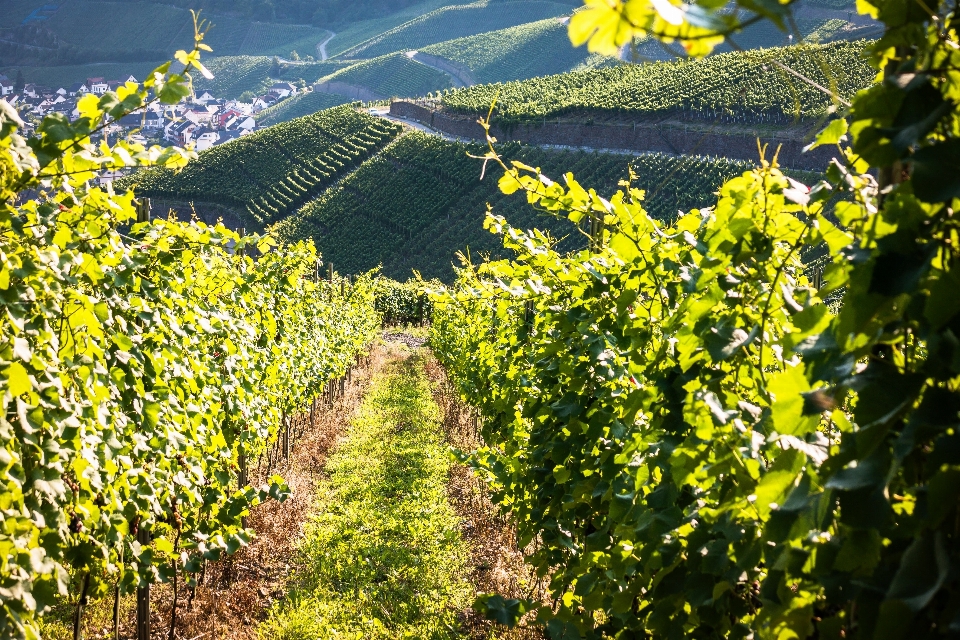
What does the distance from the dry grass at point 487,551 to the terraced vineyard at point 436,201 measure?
Answer: 29.9 m

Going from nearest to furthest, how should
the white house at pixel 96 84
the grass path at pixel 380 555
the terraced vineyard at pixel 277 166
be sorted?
the grass path at pixel 380 555 < the terraced vineyard at pixel 277 166 < the white house at pixel 96 84

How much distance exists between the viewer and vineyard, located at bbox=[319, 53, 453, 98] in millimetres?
113750

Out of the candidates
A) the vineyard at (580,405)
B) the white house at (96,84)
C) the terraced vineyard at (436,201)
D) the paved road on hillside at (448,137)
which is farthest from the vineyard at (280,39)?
the vineyard at (580,405)

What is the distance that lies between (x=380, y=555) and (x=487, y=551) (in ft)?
→ 2.56

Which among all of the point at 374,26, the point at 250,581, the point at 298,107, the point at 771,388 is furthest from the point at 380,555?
the point at 374,26

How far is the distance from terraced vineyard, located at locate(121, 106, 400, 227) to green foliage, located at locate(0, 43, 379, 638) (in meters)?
52.4

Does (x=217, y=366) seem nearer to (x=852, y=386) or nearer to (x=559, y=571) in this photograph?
(x=559, y=571)

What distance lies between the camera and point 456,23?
474ft

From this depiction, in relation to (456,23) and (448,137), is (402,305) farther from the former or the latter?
(456,23)

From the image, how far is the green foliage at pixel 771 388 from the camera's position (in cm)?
90

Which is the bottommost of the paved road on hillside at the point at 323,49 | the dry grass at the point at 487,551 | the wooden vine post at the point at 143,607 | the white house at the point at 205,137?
the white house at the point at 205,137

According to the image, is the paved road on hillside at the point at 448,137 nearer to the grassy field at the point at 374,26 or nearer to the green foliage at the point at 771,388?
the green foliage at the point at 771,388

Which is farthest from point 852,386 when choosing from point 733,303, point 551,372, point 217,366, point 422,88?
point 422,88

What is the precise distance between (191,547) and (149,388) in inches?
32.1
